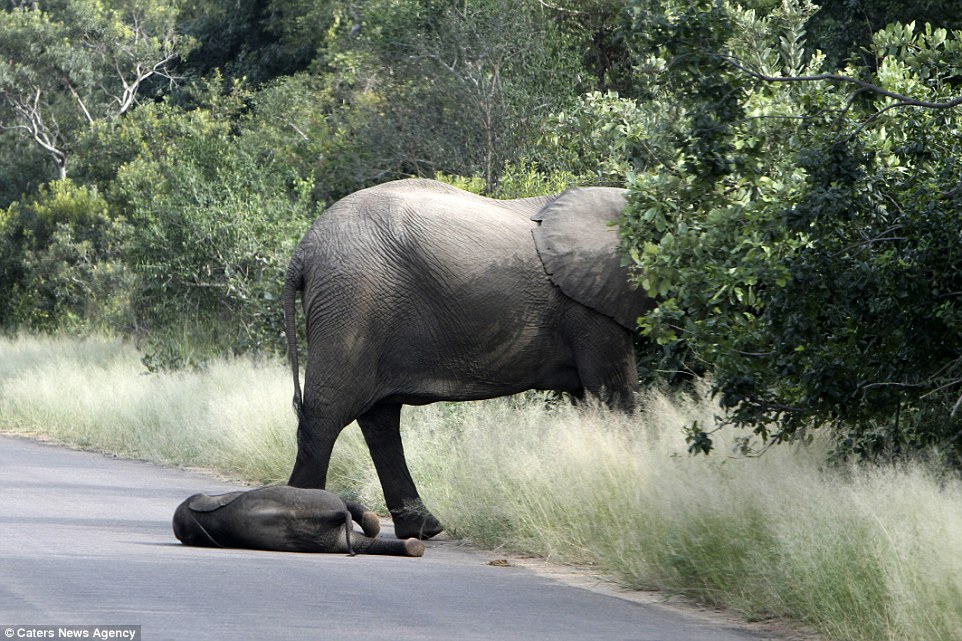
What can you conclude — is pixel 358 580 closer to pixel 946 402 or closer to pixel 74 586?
pixel 74 586

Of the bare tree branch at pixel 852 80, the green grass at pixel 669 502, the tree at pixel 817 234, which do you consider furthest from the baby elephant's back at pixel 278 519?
the bare tree branch at pixel 852 80

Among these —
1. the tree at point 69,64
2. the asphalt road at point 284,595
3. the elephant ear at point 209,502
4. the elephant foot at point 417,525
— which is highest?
the tree at point 69,64

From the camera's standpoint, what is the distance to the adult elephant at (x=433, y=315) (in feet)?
38.1

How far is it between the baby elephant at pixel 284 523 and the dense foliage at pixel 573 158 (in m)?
2.27

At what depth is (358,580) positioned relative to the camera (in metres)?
9.02

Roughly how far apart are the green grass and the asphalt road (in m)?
0.40

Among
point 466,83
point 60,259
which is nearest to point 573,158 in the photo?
point 466,83

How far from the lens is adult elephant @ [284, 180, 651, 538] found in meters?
11.6

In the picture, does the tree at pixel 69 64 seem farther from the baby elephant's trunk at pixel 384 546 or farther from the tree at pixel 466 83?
the baby elephant's trunk at pixel 384 546

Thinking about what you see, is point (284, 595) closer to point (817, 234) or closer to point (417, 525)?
point (417, 525)

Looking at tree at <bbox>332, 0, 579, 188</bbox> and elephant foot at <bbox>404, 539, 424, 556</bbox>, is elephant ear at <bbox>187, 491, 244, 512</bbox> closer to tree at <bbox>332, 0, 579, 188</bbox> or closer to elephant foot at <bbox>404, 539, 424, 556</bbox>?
elephant foot at <bbox>404, 539, 424, 556</bbox>

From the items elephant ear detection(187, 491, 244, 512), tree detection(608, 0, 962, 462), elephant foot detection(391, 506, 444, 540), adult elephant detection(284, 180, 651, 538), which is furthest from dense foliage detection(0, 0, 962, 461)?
elephant ear detection(187, 491, 244, 512)

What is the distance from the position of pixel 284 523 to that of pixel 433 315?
2209 mm

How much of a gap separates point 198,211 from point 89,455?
5047mm
